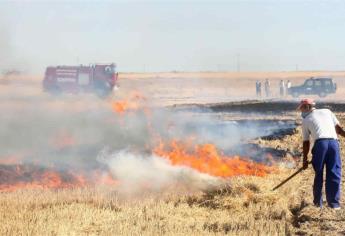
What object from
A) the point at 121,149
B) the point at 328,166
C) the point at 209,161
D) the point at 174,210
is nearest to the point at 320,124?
the point at 328,166

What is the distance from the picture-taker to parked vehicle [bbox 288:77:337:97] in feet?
151

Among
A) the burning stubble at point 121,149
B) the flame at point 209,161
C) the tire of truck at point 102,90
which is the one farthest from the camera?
the tire of truck at point 102,90

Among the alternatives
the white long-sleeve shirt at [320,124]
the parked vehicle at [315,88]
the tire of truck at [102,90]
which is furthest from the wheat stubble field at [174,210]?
the parked vehicle at [315,88]

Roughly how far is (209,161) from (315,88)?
3552 cm

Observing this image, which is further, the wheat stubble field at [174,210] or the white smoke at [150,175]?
the white smoke at [150,175]

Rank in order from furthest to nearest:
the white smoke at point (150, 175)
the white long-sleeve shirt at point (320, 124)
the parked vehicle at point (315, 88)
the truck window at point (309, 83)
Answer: the truck window at point (309, 83) < the parked vehicle at point (315, 88) < the white smoke at point (150, 175) < the white long-sleeve shirt at point (320, 124)

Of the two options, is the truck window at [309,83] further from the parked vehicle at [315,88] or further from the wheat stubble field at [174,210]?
the wheat stubble field at [174,210]

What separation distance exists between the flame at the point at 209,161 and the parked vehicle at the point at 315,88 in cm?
3311

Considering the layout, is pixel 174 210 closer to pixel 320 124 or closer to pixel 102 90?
pixel 320 124

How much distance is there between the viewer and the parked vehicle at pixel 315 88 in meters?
46.0

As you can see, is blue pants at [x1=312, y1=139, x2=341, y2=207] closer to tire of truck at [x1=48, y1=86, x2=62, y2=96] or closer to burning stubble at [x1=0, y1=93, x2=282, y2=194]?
burning stubble at [x1=0, y1=93, x2=282, y2=194]

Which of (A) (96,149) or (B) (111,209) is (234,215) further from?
(A) (96,149)

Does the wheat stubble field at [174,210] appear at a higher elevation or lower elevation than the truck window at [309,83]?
lower

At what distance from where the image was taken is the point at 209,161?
42.0ft
